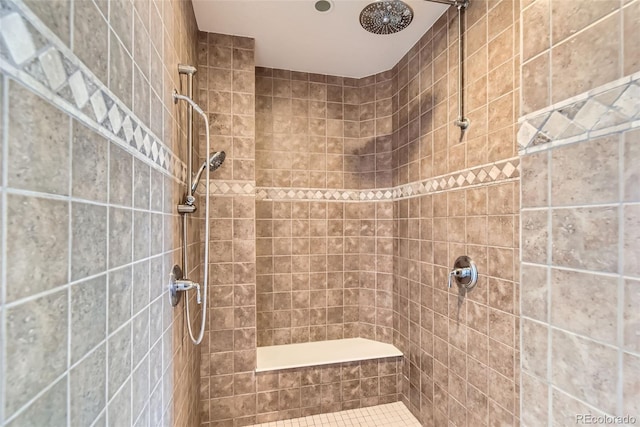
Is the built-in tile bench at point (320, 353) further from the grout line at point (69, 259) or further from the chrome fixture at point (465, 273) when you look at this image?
the grout line at point (69, 259)

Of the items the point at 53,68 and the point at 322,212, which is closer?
the point at 53,68

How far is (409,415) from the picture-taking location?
2.12 m

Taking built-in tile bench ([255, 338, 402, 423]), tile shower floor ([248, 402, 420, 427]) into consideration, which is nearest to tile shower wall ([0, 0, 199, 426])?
built-in tile bench ([255, 338, 402, 423])

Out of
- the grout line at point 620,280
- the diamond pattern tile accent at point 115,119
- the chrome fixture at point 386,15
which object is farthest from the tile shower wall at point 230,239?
the grout line at point 620,280

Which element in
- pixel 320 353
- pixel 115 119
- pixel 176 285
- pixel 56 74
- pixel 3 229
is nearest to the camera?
pixel 3 229

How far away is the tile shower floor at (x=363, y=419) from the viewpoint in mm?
2025

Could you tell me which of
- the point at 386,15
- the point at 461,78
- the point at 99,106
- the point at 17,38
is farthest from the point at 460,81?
the point at 17,38

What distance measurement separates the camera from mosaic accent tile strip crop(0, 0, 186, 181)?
378mm

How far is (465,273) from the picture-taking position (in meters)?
1.60

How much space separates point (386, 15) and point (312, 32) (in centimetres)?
69

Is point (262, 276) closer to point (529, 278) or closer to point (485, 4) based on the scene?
point (529, 278)

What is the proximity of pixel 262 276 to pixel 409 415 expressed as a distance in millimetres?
1546

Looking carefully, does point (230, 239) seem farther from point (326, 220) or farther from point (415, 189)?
point (415, 189)

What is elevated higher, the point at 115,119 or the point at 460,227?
the point at 115,119
